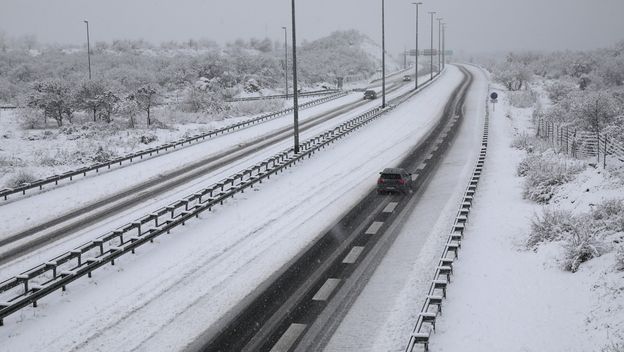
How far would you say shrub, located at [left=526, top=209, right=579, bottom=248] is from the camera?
58.9ft

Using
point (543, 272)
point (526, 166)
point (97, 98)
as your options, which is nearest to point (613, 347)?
point (543, 272)

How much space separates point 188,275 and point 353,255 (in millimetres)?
5098

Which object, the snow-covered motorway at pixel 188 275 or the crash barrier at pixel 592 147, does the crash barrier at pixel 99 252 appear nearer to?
the snow-covered motorway at pixel 188 275

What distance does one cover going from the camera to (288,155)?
35.4 m

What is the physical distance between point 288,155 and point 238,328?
22507 mm

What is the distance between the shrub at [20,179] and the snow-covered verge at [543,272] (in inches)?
874

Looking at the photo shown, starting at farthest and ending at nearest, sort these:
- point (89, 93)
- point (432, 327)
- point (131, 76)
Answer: point (131, 76), point (89, 93), point (432, 327)

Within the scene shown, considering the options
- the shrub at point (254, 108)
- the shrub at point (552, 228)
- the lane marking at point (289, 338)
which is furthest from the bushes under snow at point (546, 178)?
the shrub at point (254, 108)

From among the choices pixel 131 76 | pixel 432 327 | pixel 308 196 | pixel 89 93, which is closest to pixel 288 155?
pixel 308 196

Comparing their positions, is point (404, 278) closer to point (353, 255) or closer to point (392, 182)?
point (353, 255)

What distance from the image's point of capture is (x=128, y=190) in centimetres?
2777

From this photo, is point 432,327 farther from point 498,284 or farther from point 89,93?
point 89,93

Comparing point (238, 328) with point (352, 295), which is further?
point (352, 295)

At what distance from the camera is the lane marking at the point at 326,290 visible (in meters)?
15.0
